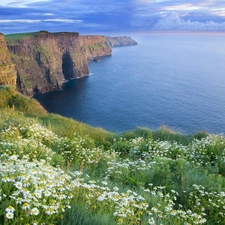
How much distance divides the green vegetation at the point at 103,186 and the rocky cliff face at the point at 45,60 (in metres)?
101

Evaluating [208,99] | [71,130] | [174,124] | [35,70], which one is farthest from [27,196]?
[35,70]

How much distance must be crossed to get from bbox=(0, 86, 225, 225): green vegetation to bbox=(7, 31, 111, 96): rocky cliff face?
330ft

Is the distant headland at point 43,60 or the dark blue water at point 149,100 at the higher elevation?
the distant headland at point 43,60

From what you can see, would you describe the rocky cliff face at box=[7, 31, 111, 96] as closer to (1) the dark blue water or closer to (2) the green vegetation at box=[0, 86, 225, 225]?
(1) the dark blue water

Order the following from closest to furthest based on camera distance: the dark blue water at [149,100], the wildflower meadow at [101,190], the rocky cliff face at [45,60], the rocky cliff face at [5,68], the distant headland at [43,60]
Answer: the wildflower meadow at [101,190]
the rocky cliff face at [5,68]
the dark blue water at [149,100]
the distant headland at [43,60]
the rocky cliff face at [45,60]

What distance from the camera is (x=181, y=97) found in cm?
8262

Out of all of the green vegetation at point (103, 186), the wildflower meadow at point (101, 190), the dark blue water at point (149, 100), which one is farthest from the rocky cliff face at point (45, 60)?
the wildflower meadow at point (101, 190)

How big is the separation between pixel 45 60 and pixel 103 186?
125062 millimetres

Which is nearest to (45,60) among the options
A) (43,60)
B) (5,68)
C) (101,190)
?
(43,60)

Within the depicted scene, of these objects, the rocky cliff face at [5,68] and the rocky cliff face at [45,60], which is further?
the rocky cliff face at [45,60]

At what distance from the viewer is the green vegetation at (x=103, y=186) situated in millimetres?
3810

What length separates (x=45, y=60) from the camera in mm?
125250

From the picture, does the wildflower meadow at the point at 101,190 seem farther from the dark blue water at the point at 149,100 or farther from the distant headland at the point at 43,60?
the distant headland at the point at 43,60

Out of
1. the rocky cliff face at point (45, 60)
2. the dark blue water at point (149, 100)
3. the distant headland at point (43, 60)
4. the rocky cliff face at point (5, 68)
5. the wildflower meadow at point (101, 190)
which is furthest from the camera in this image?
the rocky cliff face at point (45, 60)
